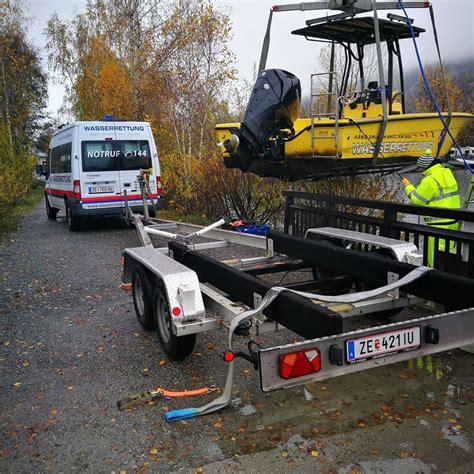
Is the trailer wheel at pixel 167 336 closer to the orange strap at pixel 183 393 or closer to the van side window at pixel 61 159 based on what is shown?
the orange strap at pixel 183 393

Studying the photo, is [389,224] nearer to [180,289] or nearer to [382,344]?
[180,289]

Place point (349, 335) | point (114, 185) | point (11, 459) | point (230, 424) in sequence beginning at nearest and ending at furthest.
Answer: point (349, 335), point (11, 459), point (230, 424), point (114, 185)

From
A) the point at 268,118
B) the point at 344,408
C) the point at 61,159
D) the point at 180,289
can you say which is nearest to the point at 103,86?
the point at 61,159

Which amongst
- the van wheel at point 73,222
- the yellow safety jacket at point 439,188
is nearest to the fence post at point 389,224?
the yellow safety jacket at point 439,188

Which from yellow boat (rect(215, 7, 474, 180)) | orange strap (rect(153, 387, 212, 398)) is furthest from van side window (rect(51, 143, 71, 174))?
orange strap (rect(153, 387, 212, 398))

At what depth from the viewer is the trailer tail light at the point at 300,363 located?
7.80 feet

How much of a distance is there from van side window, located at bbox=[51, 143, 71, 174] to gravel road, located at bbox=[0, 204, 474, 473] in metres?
7.84

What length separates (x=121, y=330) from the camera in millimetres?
5047

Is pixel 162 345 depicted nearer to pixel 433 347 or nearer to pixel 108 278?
pixel 433 347

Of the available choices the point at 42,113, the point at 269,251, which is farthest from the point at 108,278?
the point at 42,113

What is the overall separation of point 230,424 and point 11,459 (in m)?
1.32

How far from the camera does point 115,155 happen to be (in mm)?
11906

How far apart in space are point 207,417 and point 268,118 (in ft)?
14.0

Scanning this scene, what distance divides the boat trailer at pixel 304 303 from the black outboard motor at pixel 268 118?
1.35 meters
